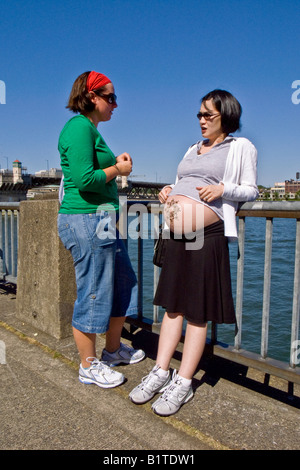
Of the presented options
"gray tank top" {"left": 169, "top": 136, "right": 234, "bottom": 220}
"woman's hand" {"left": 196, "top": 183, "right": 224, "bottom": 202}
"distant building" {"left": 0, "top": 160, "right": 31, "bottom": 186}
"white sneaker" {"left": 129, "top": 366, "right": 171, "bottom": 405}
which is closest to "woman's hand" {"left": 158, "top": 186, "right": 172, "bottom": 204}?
"gray tank top" {"left": 169, "top": 136, "right": 234, "bottom": 220}

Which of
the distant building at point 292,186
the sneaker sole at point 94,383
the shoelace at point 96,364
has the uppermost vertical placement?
the distant building at point 292,186

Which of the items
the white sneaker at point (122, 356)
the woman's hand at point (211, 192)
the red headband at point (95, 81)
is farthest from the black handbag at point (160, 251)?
the red headband at point (95, 81)

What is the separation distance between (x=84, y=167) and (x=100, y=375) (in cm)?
133

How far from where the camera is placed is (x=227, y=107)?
7.59ft

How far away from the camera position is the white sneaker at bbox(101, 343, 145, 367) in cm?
286

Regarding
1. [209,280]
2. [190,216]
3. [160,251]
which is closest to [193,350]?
[209,280]

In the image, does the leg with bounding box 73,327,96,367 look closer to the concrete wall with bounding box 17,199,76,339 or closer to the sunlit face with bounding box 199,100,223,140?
the concrete wall with bounding box 17,199,76,339

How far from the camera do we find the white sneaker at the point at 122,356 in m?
2.86

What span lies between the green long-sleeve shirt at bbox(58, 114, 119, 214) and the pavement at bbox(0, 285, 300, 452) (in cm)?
114

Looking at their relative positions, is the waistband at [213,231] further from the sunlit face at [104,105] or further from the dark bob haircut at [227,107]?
the sunlit face at [104,105]

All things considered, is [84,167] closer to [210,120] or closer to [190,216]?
[190,216]

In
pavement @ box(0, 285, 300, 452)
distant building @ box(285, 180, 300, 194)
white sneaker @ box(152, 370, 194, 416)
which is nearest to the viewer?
pavement @ box(0, 285, 300, 452)

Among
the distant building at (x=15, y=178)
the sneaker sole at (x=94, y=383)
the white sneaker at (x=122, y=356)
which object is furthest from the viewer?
the distant building at (x=15, y=178)

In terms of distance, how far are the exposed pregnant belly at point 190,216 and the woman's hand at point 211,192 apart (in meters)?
0.09
